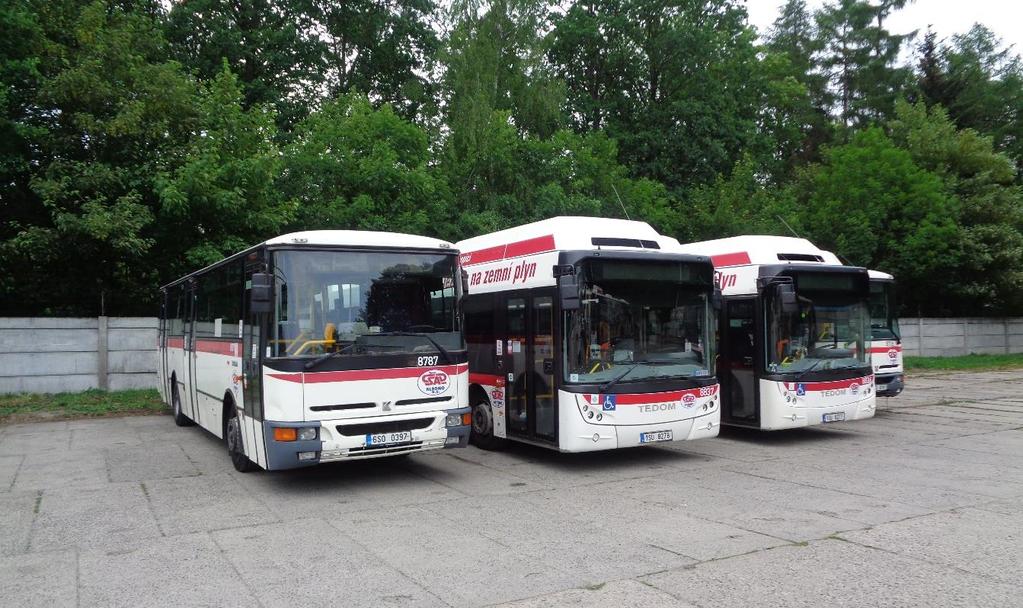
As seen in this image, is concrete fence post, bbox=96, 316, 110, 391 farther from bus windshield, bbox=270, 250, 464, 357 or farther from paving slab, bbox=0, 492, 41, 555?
bus windshield, bbox=270, 250, 464, 357

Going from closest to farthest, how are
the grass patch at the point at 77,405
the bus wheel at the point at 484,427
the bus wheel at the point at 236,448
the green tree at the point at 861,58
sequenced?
the bus wheel at the point at 236,448 < the bus wheel at the point at 484,427 < the grass patch at the point at 77,405 < the green tree at the point at 861,58

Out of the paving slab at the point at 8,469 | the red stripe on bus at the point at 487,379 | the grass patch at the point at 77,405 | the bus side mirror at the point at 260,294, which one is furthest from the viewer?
the grass patch at the point at 77,405

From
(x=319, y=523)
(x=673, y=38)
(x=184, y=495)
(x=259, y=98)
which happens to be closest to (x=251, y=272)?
(x=184, y=495)

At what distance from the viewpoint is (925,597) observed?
5.18m

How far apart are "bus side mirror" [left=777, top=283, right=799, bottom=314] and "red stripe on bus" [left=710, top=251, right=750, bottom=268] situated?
35.8 inches

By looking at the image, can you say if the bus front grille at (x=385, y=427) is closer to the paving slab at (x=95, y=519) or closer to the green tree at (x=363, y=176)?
the paving slab at (x=95, y=519)

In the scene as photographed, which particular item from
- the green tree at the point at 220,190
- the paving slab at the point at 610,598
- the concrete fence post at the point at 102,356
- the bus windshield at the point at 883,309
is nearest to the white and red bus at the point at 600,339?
the paving slab at the point at 610,598

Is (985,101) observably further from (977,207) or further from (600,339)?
(600,339)

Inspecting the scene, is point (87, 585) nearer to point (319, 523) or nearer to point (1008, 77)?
point (319, 523)

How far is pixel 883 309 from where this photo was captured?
1638 cm

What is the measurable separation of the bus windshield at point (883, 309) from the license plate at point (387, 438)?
36.9ft

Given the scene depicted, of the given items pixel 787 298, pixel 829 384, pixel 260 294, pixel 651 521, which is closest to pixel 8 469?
pixel 260 294

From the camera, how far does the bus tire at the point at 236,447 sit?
10.2 metres

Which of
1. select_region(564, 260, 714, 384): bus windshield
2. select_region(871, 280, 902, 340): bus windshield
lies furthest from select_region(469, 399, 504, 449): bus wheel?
select_region(871, 280, 902, 340): bus windshield
